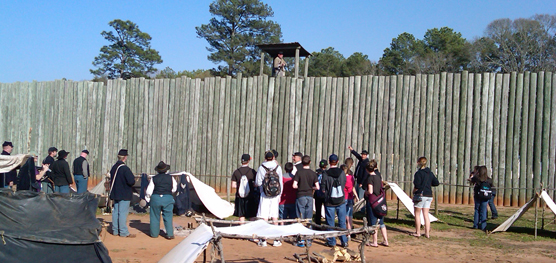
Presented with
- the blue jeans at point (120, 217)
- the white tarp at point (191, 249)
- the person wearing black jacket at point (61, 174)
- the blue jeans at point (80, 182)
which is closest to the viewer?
the white tarp at point (191, 249)

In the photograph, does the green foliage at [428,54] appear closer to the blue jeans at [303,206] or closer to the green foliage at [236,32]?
the green foliage at [236,32]

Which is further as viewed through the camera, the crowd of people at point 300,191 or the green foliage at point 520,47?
the green foliage at point 520,47

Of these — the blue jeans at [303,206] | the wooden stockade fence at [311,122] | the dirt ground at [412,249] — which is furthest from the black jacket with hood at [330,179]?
the wooden stockade fence at [311,122]

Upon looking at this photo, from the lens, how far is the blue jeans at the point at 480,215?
1050 centimetres

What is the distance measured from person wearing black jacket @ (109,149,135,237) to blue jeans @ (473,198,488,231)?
691cm

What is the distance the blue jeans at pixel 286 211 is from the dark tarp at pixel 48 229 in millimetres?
3378

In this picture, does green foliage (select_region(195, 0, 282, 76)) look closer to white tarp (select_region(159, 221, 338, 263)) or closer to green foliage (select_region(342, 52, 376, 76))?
green foliage (select_region(342, 52, 376, 76))

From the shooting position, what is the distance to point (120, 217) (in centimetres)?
963

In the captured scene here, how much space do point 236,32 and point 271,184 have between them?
88.1ft

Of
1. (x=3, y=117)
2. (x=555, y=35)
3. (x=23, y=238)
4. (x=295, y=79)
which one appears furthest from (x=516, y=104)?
(x=555, y=35)

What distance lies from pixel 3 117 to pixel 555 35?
35.8 meters

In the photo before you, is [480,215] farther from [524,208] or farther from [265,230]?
[265,230]

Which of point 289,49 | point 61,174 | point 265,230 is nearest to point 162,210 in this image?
point 61,174

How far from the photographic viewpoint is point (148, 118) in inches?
642
